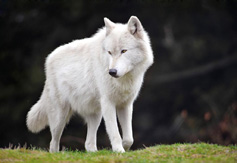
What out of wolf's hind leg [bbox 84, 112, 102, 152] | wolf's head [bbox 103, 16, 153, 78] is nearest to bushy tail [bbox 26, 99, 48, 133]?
wolf's hind leg [bbox 84, 112, 102, 152]

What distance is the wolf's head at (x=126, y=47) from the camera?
206 inches

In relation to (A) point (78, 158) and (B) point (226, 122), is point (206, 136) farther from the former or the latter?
(A) point (78, 158)

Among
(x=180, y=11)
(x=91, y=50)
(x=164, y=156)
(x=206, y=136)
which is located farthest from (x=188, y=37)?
(x=164, y=156)

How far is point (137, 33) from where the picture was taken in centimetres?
552

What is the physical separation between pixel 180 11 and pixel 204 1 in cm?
84

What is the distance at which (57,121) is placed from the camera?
6.50 m

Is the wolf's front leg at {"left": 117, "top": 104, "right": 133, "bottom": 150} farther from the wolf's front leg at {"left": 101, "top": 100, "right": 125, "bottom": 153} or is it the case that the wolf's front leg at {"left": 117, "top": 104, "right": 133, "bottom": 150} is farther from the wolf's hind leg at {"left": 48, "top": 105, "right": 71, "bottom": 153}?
the wolf's hind leg at {"left": 48, "top": 105, "right": 71, "bottom": 153}

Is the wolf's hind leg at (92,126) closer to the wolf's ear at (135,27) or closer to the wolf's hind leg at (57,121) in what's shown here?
the wolf's hind leg at (57,121)

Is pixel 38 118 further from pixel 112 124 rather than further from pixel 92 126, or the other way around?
pixel 112 124

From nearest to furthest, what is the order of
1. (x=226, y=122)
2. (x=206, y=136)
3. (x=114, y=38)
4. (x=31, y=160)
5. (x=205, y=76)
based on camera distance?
1. (x=31, y=160)
2. (x=114, y=38)
3. (x=226, y=122)
4. (x=206, y=136)
5. (x=205, y=76)

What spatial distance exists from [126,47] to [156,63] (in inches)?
330

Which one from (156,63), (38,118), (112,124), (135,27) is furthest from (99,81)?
Answer: (156,63)

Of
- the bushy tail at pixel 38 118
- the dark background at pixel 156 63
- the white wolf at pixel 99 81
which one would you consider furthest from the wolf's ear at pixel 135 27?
the dark background at pixel 156 63

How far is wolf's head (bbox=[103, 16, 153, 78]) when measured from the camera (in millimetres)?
5242
